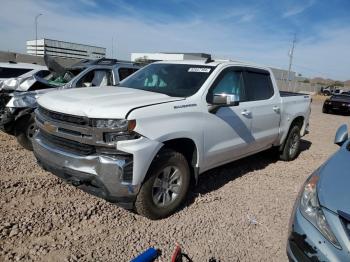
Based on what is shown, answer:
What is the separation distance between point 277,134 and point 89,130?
13.1ft

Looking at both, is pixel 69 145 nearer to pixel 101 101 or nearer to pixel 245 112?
pixel 101 101

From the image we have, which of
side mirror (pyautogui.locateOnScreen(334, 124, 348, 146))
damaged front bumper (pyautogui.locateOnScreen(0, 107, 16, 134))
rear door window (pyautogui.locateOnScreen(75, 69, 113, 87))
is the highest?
rear door window (pyautogui.locateOnScreen(75, 69, 113, 87))

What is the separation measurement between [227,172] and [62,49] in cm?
3142

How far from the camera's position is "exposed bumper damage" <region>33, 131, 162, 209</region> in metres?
3.48

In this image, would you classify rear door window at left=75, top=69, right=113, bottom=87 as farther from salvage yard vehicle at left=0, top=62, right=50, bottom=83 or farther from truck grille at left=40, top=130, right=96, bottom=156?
truck grille at left=40, top=130, right=96, bottom=156

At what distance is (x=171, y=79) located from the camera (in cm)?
495

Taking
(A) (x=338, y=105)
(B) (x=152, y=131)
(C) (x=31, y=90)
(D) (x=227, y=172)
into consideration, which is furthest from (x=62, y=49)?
(B) (x=152, y=131)

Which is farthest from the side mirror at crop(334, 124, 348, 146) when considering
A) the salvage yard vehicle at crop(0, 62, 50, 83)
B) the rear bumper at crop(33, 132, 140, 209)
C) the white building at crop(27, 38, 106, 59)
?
the white building at crop(27, 38, 106, 59)

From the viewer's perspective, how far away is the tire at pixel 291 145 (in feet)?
23.3

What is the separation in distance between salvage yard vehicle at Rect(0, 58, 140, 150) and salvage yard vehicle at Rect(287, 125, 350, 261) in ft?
16.0

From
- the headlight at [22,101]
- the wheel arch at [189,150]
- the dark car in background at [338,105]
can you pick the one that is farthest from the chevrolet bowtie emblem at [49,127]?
the dark car in background at [338,105]

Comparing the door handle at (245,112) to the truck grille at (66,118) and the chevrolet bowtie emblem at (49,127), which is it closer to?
the truck grille at (66,118)

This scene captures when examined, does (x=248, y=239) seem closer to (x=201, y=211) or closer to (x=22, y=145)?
(x=201, y=211)

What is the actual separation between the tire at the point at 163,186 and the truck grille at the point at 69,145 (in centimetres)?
69
